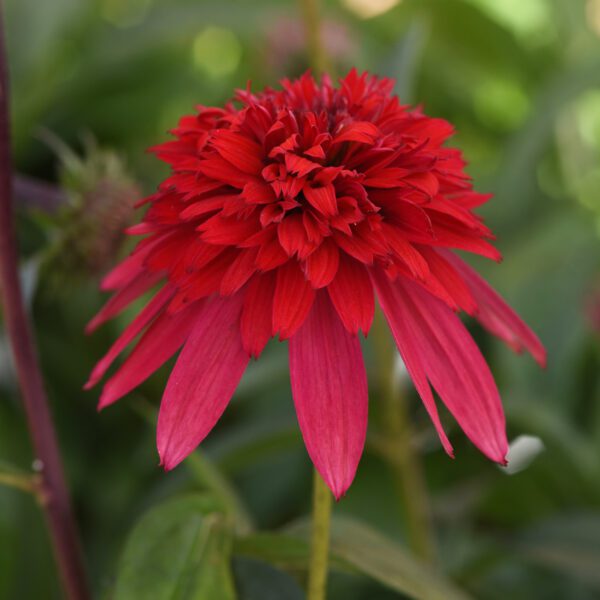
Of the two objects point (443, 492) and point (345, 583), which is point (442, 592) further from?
point (443, 492)

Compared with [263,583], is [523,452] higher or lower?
lower

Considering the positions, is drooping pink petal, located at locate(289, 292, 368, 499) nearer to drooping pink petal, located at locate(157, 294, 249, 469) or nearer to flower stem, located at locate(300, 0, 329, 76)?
drooping pink petal, located at locate(157, 294, 249, 469)

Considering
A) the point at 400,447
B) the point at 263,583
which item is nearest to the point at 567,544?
the point at 400,447

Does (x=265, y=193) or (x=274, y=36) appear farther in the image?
(x=274, y=36)

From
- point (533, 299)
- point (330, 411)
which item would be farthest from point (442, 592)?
point (533, 299)

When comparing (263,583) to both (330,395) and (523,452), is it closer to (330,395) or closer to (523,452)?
(330,395)
